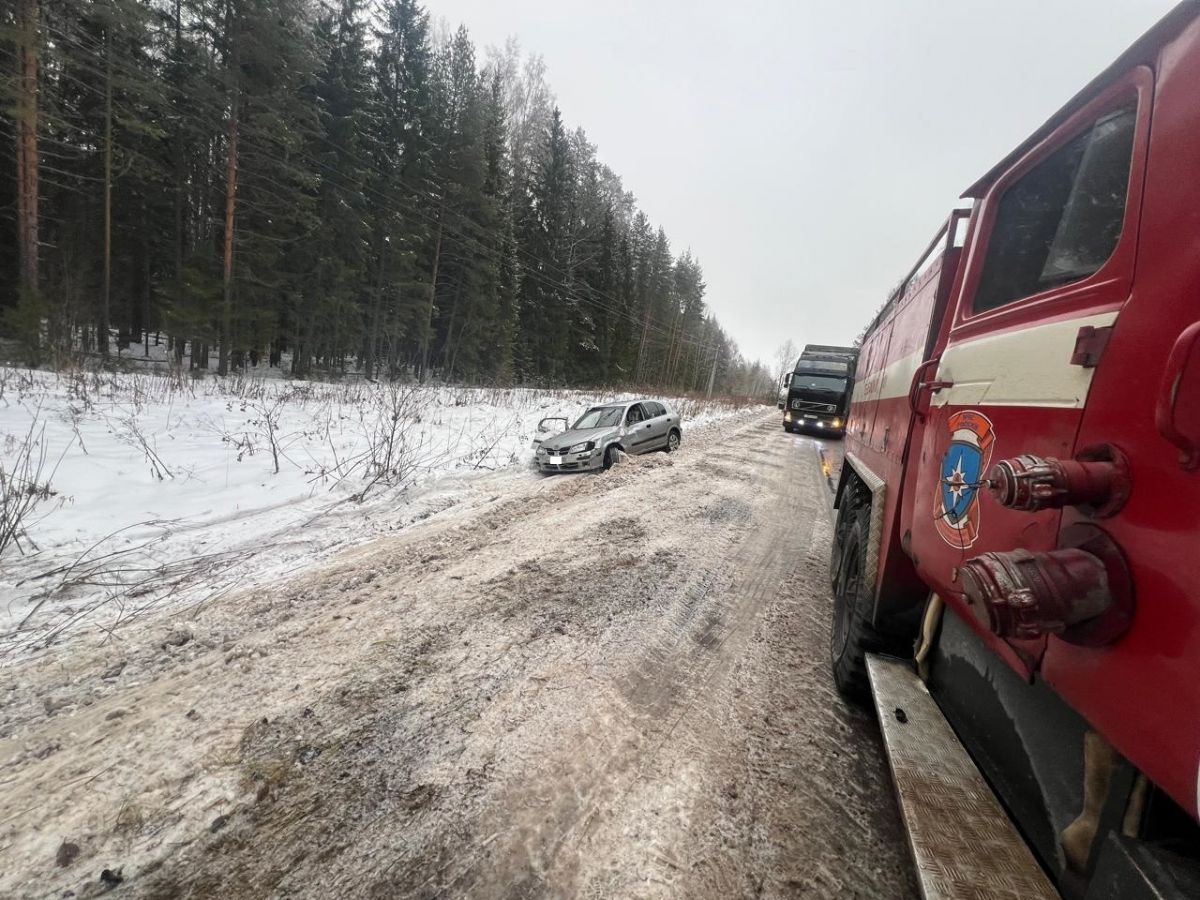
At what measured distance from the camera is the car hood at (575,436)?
9352 millimetres

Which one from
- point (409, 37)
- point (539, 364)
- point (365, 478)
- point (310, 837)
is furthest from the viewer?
point (539, 364)

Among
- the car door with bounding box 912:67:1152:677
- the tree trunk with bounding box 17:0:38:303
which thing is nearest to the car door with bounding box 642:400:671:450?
the car door with bounding box 912:67:1152:677

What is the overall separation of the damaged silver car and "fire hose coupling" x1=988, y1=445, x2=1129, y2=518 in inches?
318

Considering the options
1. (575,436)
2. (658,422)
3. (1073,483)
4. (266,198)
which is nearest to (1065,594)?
(1073,483)

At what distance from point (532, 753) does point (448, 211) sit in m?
27.6

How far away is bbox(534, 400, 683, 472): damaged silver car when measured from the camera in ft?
30.3

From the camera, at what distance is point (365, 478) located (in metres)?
7.26

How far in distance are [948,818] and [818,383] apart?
19.3m

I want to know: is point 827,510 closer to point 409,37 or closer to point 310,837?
point 310,837

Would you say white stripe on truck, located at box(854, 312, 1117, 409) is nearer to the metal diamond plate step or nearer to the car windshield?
the metal diamond plate step

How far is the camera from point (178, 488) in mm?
6188

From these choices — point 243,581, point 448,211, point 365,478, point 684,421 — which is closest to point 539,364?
point 448,211

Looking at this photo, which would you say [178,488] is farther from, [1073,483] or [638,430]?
[1073,483]

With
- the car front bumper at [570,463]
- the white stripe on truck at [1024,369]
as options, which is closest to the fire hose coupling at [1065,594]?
the white stripe on truck at [1024,369]
